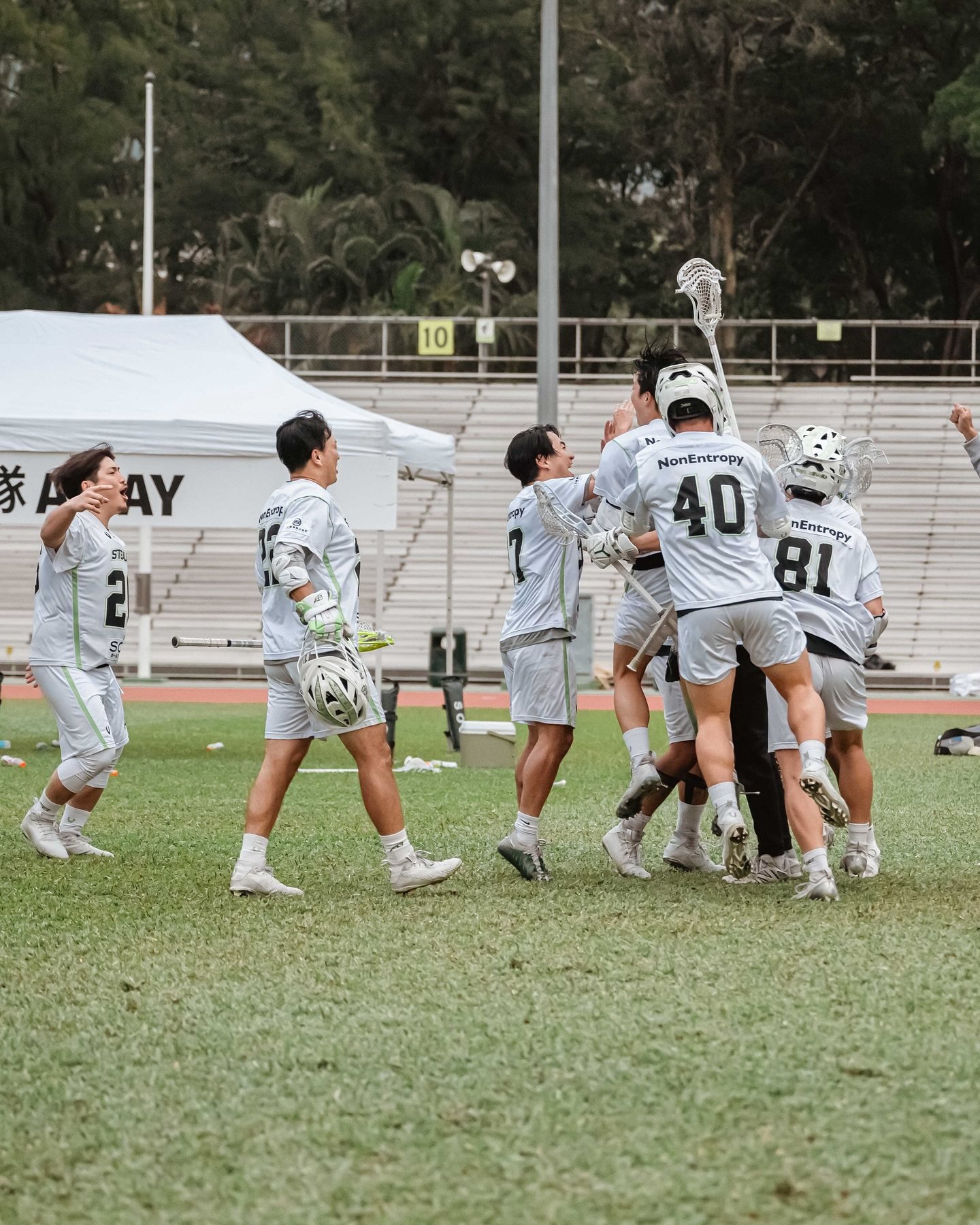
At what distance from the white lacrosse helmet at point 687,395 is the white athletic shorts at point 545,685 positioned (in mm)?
1084

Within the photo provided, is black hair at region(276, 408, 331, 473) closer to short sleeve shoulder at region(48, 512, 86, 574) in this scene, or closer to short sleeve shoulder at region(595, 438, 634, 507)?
short sleeve shoulder at region(595, 438, 634, 507)

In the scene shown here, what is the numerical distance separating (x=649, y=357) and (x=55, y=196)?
32.6m

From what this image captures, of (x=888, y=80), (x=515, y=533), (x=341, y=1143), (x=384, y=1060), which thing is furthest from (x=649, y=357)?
(x=888, y=80)

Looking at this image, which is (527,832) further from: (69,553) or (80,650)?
(69,553)

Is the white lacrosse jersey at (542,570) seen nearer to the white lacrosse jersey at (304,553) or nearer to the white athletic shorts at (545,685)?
the white athletic shorts at (545,685)

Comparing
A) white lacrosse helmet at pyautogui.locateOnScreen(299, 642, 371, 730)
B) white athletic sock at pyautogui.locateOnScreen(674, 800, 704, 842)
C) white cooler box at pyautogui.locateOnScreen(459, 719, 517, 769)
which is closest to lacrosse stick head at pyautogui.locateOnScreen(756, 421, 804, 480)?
white athletic sock at pyautogui.locateOnScreen(674, 800, 704, 842)

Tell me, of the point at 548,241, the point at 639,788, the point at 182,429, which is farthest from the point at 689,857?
the point at 548,241

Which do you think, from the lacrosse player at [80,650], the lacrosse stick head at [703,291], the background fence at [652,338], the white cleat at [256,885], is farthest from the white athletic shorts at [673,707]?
the background fence at [652,338]

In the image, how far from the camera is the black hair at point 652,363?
732 centimetres

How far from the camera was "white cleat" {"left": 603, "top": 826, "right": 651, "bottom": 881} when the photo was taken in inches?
285

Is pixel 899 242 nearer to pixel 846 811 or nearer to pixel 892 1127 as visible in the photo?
pixel 846 811

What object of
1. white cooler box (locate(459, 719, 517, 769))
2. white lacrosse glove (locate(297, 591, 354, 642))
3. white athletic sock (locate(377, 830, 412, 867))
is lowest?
white cooler box (locate(459, 719, 517, 769))

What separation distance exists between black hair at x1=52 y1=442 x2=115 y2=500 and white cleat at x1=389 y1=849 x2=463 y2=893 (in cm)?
272

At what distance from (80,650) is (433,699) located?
12.4m
